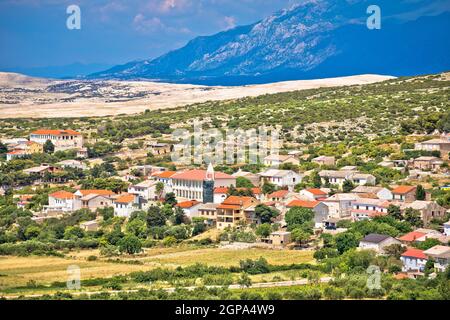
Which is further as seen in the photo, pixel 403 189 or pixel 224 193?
pixel 224 193

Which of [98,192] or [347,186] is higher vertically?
[347,186]

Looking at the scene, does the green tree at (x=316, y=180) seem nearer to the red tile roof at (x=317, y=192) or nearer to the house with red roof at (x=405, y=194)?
the red tile roof at (x=317, y=192)

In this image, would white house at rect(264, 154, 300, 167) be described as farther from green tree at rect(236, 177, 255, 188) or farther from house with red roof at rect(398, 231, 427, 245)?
house with red roof at rect(398, 231, 427, 245)

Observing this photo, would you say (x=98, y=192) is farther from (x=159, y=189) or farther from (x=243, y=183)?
(x=243, y=183)

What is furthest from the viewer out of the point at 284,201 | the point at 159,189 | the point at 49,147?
the point at 49,147

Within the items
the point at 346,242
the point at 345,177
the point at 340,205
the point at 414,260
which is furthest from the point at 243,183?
the point at 414,260
